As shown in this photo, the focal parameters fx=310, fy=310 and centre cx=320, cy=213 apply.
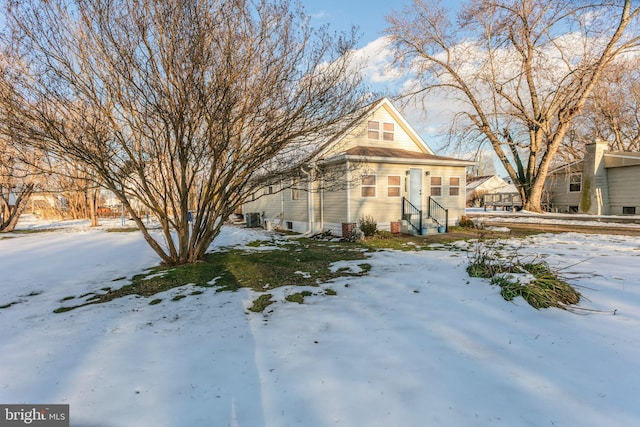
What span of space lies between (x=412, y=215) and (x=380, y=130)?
420 cm

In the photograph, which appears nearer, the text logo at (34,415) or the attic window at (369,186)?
the text logo at (34,415)

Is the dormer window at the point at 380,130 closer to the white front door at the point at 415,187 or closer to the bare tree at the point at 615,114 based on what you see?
the white front door at the point at 415,187

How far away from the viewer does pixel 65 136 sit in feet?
17.1

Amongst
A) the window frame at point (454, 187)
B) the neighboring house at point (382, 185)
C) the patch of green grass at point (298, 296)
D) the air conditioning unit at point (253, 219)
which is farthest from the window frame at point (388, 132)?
the patch of green grass at point (298, 296)

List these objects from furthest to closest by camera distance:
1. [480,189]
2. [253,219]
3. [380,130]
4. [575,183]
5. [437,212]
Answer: [480,189], [575,183], [253,219], [380,130], [437,212]

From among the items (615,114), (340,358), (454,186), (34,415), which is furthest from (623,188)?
(34,415)

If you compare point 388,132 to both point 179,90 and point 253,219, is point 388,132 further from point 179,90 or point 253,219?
point 179,90

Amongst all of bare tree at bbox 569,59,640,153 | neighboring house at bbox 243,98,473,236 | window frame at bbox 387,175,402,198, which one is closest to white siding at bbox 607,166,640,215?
bare tree at bbox 569,59,640,153

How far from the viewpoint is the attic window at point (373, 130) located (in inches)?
534

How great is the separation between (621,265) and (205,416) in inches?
283

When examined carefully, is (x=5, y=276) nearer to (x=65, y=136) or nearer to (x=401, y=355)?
(x=65, y=136)

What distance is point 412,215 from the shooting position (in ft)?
40.1

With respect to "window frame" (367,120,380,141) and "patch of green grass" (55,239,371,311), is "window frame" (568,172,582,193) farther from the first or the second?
"patch of green grass" (55,239,371,311)

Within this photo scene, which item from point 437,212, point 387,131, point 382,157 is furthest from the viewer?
point 387,131
